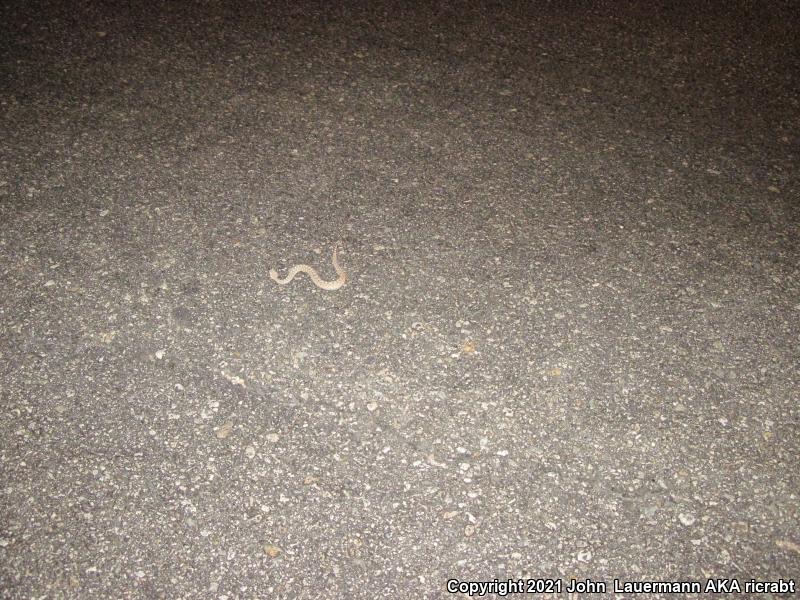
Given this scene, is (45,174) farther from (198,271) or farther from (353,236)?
(353,236)

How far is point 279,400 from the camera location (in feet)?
8.26

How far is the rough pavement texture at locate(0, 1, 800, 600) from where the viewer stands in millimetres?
2217

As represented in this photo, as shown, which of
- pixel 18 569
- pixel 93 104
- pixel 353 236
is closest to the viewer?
pixel 18 569

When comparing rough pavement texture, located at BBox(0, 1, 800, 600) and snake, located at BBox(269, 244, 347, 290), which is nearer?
rough pavement texture, located at BBox(0, 1, 800, 600)

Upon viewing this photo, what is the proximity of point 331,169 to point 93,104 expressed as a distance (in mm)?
1201

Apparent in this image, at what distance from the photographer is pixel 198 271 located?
2898 millimetres

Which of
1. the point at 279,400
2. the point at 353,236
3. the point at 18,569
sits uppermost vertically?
the point at 353,236

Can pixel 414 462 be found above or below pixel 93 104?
below

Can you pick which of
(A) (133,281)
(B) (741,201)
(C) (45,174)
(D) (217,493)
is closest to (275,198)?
(A) (133,281)

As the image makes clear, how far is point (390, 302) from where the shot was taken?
112 inches

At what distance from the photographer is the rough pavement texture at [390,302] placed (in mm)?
2217

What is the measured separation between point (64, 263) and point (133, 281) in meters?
0.29

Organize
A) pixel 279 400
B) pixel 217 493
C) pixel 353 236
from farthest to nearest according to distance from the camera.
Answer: pixel 353 236, pixel 279 400, pixel 217 493

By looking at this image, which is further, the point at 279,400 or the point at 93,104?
the point at 93,104
